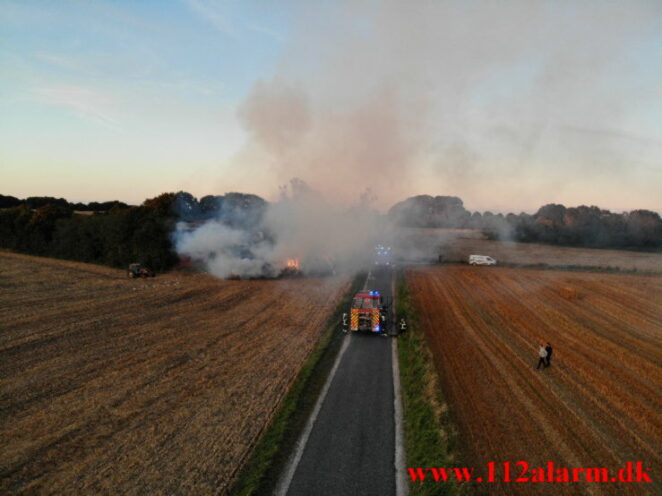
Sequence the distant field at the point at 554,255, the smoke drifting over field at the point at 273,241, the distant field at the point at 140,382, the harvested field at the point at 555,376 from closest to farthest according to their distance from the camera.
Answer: the distant field at the point at 140,382
the harvested field at the point at 555,376
the smoke drifting over field at the point at 273,241
the distant field at the point at 554,255

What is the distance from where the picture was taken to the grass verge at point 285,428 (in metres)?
10.1

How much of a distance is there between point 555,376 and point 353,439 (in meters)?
10.7

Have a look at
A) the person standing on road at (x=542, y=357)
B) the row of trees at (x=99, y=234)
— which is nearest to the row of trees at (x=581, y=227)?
the row of trees at (x=99, y=234)

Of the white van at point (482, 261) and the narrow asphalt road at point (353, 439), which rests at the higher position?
the white van at point (482, 261)

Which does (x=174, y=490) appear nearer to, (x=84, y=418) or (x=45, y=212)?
(x=84, y=418)

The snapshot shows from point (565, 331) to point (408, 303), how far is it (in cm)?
1142

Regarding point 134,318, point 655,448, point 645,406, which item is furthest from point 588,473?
point 134,318

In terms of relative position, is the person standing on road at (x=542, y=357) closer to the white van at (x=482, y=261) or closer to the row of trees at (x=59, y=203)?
the white van at (x=482, y=261)

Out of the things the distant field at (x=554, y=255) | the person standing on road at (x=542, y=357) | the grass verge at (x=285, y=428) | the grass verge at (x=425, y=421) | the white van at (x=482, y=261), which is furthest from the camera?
the white van at (x=482, y=261)

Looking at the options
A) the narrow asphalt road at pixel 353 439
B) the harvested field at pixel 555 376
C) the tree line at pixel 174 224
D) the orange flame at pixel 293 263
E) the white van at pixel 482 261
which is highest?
the tree line at pixel 174 224

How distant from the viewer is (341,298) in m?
31.9

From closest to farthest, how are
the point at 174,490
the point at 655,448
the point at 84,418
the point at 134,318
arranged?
the point at 174,490 < the point at 655,448 < the point at 84,418 < the point at 134,318

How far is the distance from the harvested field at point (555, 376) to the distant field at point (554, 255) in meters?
17.6

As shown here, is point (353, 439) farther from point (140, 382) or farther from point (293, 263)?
point (293, 263)
